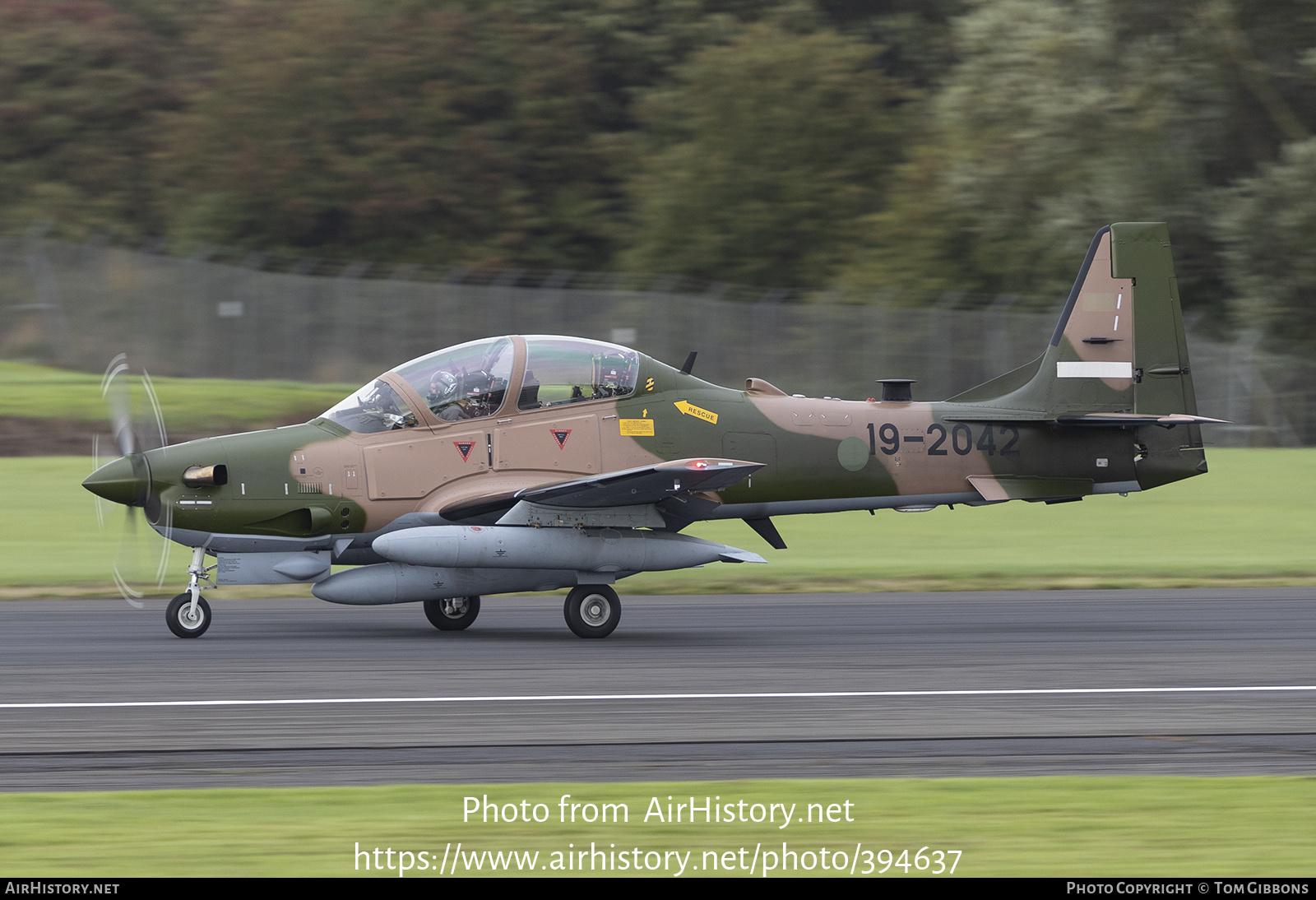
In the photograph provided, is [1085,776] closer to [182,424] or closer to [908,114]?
[182,424]

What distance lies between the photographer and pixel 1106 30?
115 ft

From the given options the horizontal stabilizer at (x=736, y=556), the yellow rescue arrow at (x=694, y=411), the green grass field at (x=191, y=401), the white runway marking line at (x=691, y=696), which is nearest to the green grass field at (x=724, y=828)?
the white runway marking line at (x=691, y=696)

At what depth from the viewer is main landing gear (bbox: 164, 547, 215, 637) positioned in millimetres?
13492

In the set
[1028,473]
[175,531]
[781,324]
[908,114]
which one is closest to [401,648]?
[175,531]

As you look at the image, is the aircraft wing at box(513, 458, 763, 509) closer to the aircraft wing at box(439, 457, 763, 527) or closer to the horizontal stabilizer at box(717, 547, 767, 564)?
the aircraft wing at box(439, 457, 763, 527)

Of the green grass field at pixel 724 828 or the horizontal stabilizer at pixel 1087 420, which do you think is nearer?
the green grass field at pixel 724 828

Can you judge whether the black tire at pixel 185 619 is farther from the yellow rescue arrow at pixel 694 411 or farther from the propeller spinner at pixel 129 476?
the yellow rescue arrow at pixel 694 411

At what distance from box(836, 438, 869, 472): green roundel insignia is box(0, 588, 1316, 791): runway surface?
1.53 metres

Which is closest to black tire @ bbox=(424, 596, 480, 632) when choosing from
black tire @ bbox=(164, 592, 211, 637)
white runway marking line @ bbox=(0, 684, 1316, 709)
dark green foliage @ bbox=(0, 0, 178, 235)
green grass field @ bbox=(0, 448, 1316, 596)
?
black tire @ bbox=(164, 592, 211, 637)

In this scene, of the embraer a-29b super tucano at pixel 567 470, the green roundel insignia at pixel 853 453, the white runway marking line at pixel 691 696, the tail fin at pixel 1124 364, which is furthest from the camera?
the tail fin at pixel 1124 364

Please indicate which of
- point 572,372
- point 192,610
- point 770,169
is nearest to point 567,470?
point 572,372

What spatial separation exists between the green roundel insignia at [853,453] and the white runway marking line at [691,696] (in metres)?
3.80

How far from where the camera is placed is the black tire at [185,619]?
13484mm

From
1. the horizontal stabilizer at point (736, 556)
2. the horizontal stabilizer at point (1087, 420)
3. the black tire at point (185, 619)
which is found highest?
the horizontal stabilizer at point (1087, 420)
